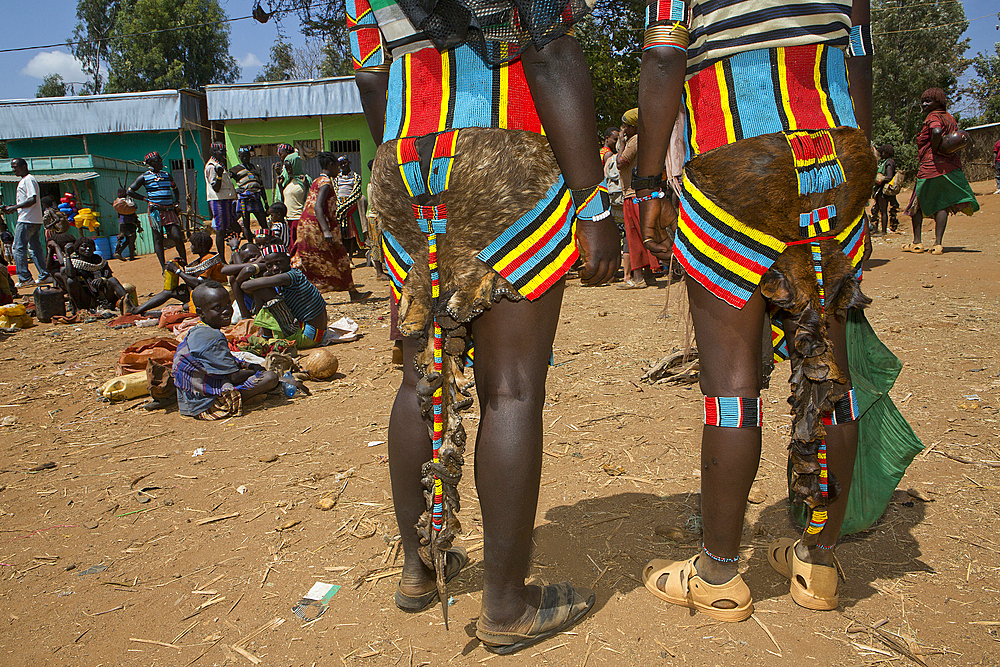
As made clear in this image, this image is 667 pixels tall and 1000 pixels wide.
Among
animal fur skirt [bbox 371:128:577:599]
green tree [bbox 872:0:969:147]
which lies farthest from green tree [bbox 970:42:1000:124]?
animal fur skirt [bbox 371:128:577:599]

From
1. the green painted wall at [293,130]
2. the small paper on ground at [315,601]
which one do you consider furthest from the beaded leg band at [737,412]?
the green painted wall at [293,130]

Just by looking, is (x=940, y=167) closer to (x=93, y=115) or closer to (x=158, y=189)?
(x=158, y=189)

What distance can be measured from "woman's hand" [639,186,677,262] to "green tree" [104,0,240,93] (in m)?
36.9

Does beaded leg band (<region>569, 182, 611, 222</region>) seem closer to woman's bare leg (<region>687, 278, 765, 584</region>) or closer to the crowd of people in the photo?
the crowd of people

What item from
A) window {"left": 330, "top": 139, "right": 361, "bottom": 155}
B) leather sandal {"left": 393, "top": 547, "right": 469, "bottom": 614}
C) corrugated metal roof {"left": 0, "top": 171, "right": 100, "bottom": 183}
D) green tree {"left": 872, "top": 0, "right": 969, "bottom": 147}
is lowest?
leather sandal {"left": 393, "top": 547, "right": 469, "bottom": 614}

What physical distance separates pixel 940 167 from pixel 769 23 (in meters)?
8.45

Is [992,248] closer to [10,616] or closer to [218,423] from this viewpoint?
[218,423]

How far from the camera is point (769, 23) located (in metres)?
1.75

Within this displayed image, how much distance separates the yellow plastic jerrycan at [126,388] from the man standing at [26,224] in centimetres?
659

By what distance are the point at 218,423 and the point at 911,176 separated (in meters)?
26.0

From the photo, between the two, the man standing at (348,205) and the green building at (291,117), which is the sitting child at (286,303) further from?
the green building at (291,117)

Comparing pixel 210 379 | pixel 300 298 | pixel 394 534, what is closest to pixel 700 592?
pixel 394 534

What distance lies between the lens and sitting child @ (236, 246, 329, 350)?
588cm

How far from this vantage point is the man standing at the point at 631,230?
7613mm
